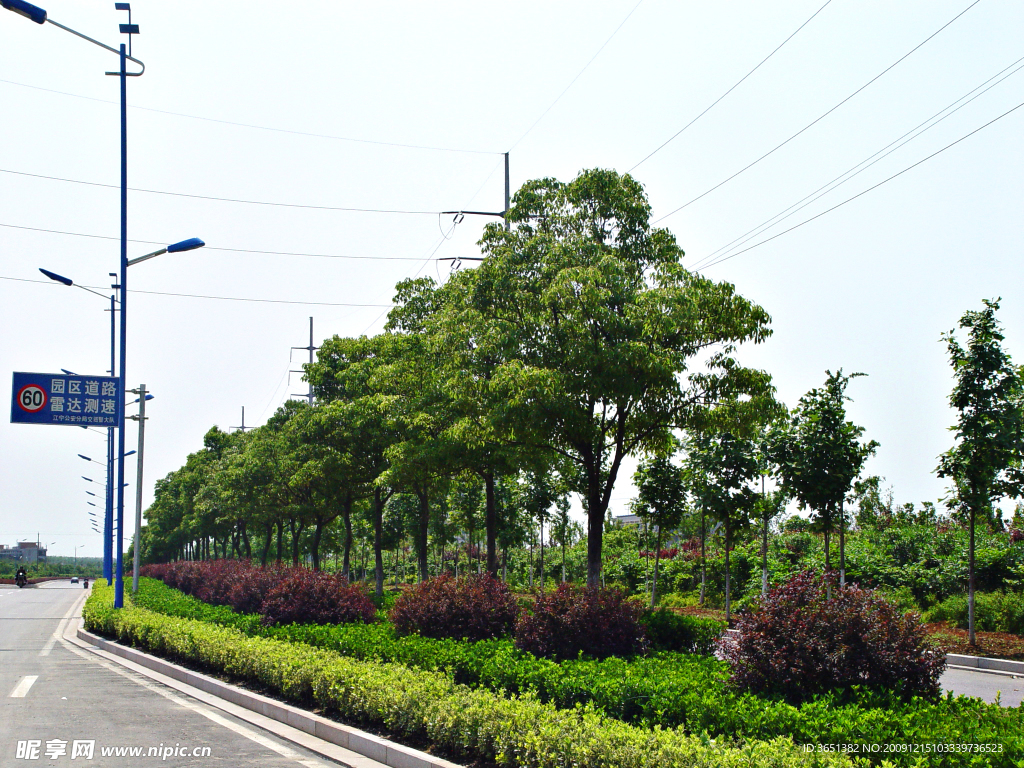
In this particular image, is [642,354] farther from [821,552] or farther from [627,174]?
[821,552]

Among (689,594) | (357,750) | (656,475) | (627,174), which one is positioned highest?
(627,174)

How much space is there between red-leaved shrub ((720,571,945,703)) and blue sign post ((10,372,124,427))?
17473mm

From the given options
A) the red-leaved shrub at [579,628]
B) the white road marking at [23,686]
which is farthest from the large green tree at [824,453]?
the white road marking at [23,686]

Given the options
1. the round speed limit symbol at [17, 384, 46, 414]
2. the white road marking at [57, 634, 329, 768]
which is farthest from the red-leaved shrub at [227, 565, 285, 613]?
the round speed limit symbol at [17, 384, 46, 414]

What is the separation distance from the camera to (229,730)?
8.91m

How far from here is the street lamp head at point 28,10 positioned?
12.4 metres

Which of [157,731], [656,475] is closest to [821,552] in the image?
[656,475]

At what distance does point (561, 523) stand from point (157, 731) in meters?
24.8

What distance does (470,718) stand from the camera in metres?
7.11

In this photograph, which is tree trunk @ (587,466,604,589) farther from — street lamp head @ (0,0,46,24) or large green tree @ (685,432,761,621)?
street lamp head @ (0,0,46,24)

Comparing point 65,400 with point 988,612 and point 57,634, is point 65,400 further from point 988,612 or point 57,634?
point 988,612

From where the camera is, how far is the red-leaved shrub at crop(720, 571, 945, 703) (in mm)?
7324

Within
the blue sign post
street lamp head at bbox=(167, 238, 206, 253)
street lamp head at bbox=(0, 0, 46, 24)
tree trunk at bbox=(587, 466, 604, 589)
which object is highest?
street lamp head at bbox=(0, 0, 46, 24)

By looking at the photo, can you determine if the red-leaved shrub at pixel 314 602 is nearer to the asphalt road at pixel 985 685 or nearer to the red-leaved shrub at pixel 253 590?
the red-leaved shrub at pixel 253 590
